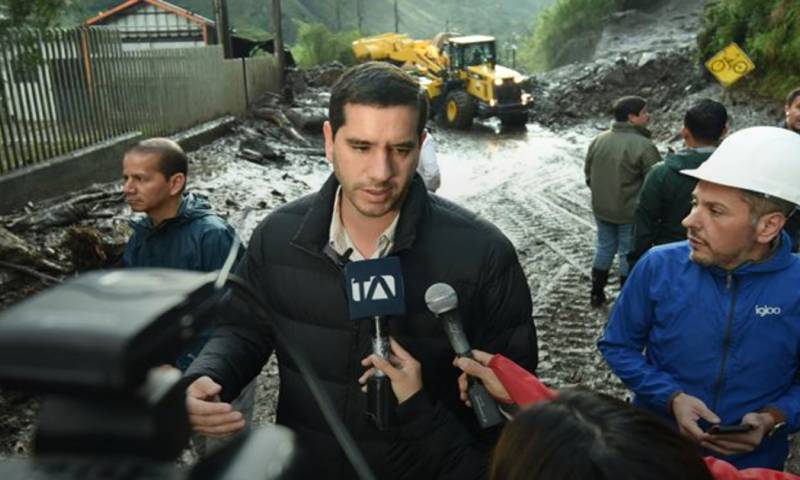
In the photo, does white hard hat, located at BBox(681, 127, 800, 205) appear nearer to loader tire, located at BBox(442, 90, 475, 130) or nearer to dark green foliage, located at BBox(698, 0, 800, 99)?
dark green foliage, located at BBox(698, 0, 800, 99)

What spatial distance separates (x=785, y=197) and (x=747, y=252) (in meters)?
0.22

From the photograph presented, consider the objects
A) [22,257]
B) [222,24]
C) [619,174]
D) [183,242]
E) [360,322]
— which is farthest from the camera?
[222,24]

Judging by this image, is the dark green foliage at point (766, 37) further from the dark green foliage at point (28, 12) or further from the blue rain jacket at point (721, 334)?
the dark green foliage at point (28, 12)

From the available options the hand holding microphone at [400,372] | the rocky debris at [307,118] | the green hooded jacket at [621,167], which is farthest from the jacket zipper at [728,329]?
the rocky debris at [307,118]

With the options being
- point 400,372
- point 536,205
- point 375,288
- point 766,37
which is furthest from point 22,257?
point 766,37

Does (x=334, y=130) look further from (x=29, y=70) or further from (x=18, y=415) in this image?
(x=29, y=70)

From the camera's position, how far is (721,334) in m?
2.36

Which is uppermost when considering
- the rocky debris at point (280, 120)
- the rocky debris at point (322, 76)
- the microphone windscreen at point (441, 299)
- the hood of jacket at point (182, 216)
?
the microphone windscreen at point (441, 299)

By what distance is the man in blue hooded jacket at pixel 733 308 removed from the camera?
2.25 metres

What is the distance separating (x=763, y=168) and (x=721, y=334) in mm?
599

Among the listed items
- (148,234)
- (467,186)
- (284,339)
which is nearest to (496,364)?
(284,339)

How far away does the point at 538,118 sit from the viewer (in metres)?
22.2

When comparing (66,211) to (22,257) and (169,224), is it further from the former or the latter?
(169,224)

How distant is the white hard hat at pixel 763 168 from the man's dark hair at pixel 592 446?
1.34m
